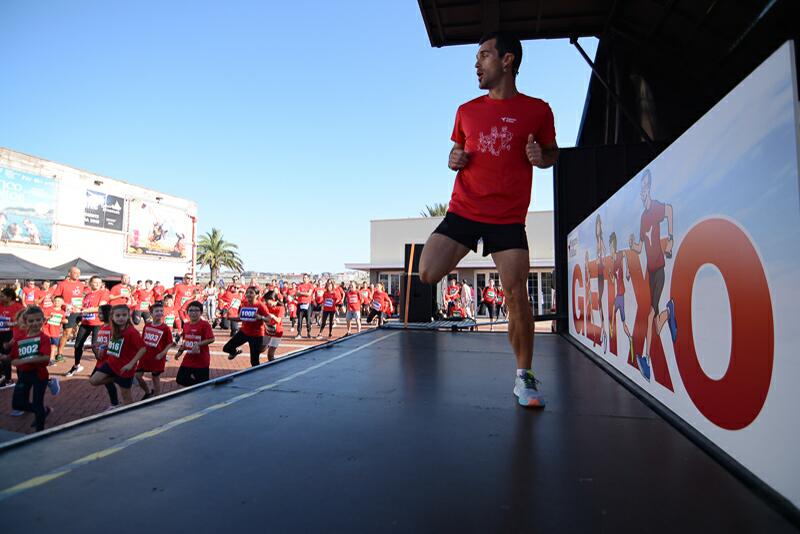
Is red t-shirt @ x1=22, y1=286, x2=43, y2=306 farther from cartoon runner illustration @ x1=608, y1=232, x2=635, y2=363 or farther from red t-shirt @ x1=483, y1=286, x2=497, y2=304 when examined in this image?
red t-shirt @ x1=483, y1=286, x2=497, y2=304

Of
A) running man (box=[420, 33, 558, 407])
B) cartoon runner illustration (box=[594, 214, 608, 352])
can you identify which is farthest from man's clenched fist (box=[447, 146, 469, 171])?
cartoon runner illustration (box=[594, 214, 608, 352])

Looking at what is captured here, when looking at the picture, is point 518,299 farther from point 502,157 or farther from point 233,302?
point 233,302

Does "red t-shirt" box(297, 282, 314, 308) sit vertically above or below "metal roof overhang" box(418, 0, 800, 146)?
below

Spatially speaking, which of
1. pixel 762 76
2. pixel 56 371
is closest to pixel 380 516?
pixel 762 76

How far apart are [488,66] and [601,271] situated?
2196 mm

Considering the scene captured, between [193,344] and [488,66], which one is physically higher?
[488,66]

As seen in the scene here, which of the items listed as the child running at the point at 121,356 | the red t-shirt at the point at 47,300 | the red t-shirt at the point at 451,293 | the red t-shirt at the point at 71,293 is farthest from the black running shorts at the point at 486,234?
the red t-shirt at the point at 451,293

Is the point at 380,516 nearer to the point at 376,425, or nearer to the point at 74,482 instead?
the point at 376,425

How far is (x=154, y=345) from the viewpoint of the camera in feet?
15.3

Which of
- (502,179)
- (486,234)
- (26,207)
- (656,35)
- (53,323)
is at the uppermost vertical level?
(26,207)

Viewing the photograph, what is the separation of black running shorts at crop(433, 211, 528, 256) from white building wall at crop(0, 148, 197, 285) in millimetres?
21191

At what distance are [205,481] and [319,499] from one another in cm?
36

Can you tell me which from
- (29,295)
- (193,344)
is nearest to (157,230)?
(29,295)

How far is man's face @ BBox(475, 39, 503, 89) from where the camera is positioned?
2.23 m
